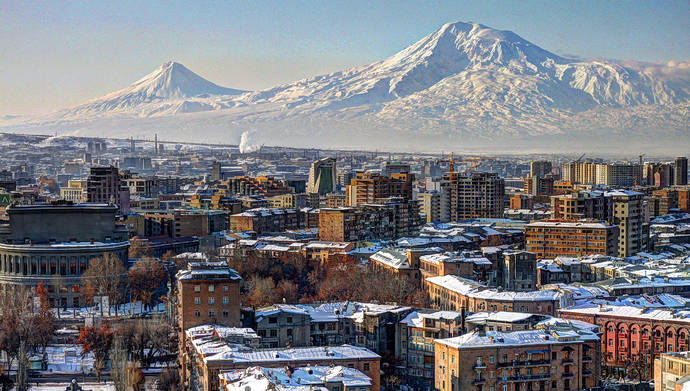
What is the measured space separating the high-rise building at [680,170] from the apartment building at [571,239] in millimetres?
67596

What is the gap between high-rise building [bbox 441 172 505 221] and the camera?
81375 mm

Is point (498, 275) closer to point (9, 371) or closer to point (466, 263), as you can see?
point (466, 263)

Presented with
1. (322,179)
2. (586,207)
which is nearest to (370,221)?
(586,207)

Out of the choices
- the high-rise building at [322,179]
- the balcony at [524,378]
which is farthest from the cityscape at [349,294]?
the high-rise building at [322,179]

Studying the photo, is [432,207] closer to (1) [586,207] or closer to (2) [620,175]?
(1) [586,207]

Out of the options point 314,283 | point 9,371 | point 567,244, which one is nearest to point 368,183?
point 567,244

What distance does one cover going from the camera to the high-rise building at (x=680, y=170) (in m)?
121

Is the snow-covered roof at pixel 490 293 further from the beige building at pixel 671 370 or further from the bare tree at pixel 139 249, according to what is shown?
the bare tree at pixel 139 249

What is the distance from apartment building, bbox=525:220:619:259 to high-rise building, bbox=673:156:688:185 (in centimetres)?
6760

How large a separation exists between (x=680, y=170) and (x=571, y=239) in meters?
70.0

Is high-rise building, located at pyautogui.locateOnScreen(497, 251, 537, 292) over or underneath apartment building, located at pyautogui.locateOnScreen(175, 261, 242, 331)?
underneath

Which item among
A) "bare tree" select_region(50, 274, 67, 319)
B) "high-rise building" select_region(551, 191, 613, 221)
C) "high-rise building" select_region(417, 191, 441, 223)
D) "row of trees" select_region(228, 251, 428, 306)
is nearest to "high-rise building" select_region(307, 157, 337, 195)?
"high-rise building" select_region(417, 191, 441, 223)

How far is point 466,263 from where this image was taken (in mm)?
44625

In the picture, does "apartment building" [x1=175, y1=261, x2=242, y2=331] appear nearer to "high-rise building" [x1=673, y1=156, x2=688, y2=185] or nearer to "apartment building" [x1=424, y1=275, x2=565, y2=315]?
"apartment building" [x1=424, y1=275, x2=565, y2=315]
